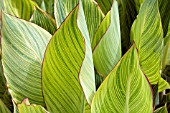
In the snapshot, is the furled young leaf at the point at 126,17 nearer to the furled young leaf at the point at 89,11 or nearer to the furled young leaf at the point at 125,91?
the furled young leaf at the point at 89,11

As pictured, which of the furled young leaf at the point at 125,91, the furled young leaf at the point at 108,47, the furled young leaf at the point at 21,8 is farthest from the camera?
the furled young leaf at the point at 21,8

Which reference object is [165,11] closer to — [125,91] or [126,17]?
[126,17]

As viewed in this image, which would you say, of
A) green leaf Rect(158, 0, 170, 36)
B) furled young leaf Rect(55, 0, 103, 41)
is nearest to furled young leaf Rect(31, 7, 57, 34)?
furled young leaf Rect(55, 0, 103, 41)

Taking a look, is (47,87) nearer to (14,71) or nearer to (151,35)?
(14,71)

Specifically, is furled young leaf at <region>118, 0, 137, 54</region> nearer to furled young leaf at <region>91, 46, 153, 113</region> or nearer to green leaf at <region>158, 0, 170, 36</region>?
green leaf at <region>158, 0, 170, 36</region>

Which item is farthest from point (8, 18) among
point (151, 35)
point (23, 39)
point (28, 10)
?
point (151, 35)

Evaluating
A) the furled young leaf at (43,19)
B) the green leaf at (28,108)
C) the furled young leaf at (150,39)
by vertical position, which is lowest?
the green leaf at (28,108)

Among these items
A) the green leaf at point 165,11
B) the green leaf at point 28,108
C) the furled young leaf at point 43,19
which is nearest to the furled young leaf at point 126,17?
the green leaf at point 165,11
